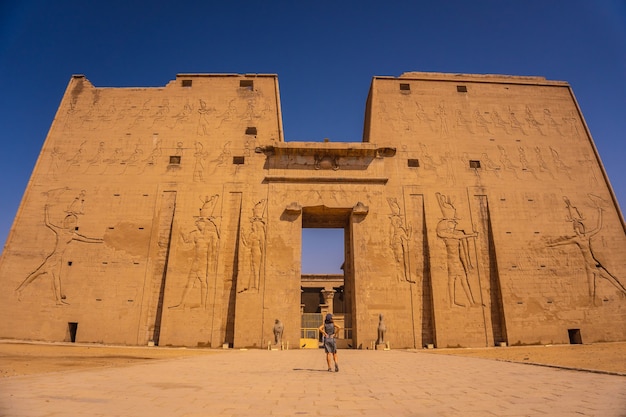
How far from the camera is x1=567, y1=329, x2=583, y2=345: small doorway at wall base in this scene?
14.2 meters

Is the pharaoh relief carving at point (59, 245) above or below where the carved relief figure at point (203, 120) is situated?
below

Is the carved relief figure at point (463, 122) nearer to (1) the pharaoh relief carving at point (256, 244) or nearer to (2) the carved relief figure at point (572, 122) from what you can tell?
(2) the carved relief figure at point (572, 122)

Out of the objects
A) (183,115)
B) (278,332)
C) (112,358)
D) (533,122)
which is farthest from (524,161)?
(112,358)

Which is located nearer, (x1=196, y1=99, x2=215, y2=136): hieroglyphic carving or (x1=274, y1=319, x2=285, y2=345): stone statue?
(x1=274, y1=319, x2=285, y2=345): stone statue

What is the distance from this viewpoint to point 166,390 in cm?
428

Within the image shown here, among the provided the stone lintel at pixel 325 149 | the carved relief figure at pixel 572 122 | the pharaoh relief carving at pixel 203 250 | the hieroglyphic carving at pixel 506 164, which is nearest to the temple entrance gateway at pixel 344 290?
the stone lintel at pixel 325 149

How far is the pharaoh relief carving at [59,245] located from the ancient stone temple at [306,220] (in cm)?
6

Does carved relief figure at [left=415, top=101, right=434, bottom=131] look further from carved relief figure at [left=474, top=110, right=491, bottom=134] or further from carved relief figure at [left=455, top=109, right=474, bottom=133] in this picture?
carved relief figure at [left=474, top=110, right=491, bottom=134]

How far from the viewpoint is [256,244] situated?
48.2 feet

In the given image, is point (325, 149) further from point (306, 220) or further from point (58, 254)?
point (58, 254)

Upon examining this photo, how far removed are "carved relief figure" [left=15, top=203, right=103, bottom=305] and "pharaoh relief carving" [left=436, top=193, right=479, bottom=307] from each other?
47.8 feet

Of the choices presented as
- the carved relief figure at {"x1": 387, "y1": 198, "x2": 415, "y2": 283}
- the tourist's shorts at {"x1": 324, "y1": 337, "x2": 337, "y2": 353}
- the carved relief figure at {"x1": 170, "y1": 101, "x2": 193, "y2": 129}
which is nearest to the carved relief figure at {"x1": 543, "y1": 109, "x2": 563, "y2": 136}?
the carved relief figure at {"x1": 387, "y1": 198, "x2": 415, "y2": 283}

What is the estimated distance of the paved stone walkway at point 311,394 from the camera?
10.6ft

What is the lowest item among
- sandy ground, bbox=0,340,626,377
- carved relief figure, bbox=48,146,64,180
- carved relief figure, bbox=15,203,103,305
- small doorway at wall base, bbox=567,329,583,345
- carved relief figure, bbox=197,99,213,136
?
sandy ground, bbox=0,340,626,377
